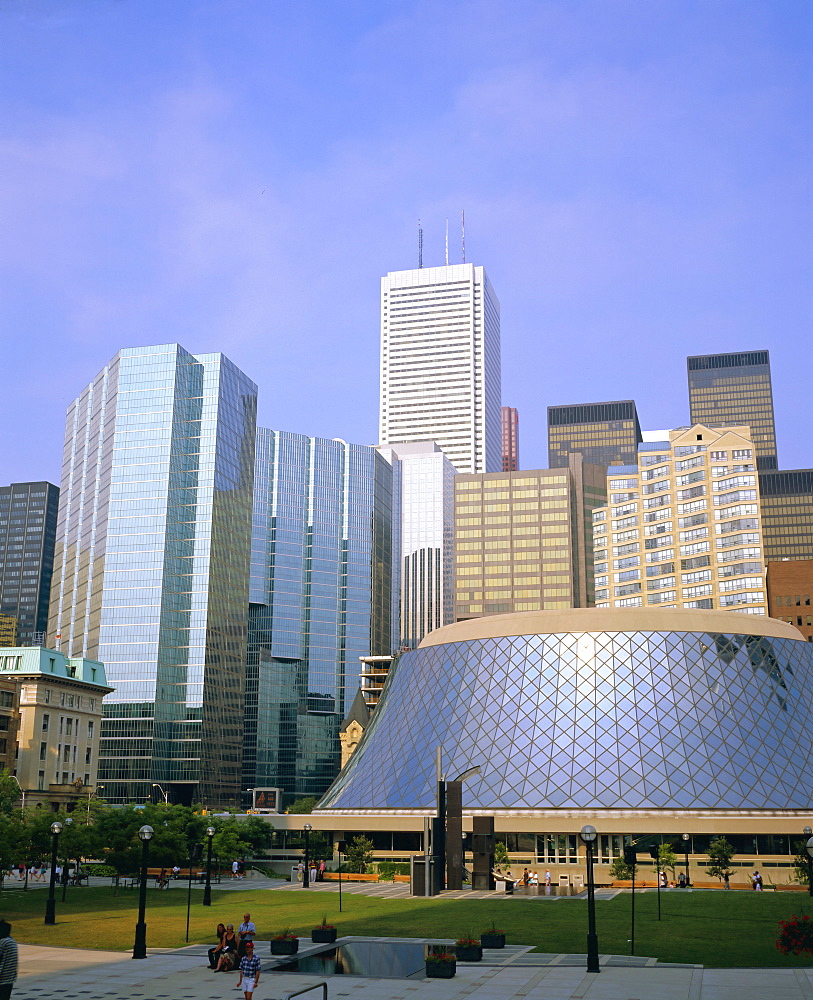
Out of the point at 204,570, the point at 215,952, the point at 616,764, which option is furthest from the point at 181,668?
the point at 215,952

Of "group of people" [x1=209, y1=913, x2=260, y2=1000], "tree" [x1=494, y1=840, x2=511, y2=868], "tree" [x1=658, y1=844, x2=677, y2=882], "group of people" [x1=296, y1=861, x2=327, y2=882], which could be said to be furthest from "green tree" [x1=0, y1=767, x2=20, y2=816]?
"tree" [x1=658, y1=844, x2=677, y2=882]

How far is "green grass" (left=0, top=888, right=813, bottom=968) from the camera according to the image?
122 ft

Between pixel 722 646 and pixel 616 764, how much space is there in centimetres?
1604

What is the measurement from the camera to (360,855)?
83.1 metres

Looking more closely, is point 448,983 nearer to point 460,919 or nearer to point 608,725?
point 460,919

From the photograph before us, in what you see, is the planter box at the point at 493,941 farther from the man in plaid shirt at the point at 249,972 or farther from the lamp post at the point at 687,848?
the lamp post at the point at 687,848

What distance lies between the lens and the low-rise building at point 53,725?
118062 millimetres

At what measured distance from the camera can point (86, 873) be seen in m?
84.7

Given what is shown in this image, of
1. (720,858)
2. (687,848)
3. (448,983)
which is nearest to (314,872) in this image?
(687,848)

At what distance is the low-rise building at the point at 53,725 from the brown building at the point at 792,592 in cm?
11007

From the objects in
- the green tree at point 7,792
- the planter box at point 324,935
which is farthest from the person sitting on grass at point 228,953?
the green tree at point 7,792

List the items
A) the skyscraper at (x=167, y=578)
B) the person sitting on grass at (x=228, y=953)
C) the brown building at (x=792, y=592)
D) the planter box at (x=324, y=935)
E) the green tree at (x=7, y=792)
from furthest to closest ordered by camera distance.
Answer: the skyscraper at (x=167, y=578)
the brown building at (x=792, y=592)
the green tree at (x=7, y=792)
the planter box at (x=324, y=935)
the person sitting on grass at (x=228, y=953)

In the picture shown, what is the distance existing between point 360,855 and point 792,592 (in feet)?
379

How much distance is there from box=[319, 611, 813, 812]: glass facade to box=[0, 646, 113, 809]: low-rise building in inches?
1568
